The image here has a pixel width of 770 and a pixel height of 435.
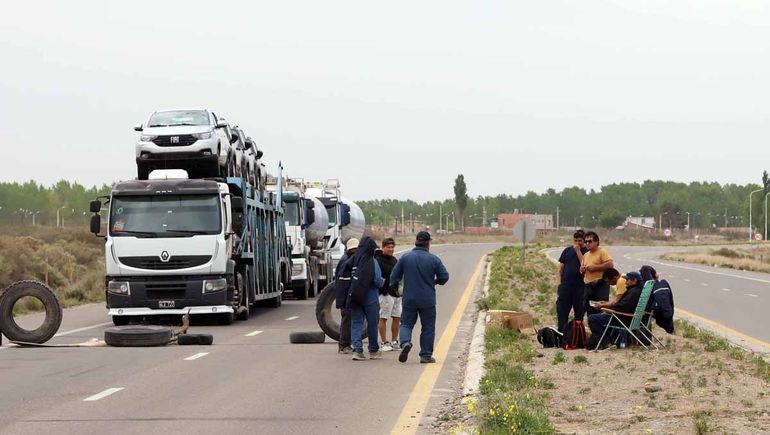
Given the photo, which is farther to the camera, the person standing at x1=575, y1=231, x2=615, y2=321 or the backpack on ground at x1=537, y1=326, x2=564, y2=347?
the person standing at x1=575, y1=231, x2=615, y2=321

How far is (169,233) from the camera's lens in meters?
23.2

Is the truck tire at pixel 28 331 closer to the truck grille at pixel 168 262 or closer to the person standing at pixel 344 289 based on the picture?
the truck grille at pixel 168 262

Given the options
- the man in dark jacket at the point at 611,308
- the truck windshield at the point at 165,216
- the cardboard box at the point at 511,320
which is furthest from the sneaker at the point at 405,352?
the truck windshield at the point at 165,216

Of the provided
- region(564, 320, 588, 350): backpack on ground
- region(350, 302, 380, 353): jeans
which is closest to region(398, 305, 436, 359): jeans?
region(350, 302, 380, 353): jeans

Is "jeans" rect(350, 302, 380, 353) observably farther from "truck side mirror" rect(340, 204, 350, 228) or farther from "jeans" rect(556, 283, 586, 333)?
"truck side mirror" rect(340, 204, 350, 228)

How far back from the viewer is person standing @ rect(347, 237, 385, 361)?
16.5 meters

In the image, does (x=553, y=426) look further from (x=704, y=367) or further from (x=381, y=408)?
(x=704, y=367)

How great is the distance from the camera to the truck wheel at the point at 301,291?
3512 cm

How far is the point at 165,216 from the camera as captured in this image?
23.4m

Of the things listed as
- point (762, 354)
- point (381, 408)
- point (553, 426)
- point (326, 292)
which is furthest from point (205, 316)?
point (553, 426)

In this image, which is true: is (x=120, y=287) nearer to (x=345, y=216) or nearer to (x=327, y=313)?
(x=327, y=313)

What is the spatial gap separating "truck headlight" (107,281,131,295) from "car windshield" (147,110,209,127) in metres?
4.02

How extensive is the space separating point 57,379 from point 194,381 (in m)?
1.72

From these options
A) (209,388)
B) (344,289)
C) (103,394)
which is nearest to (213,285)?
(344,289)
